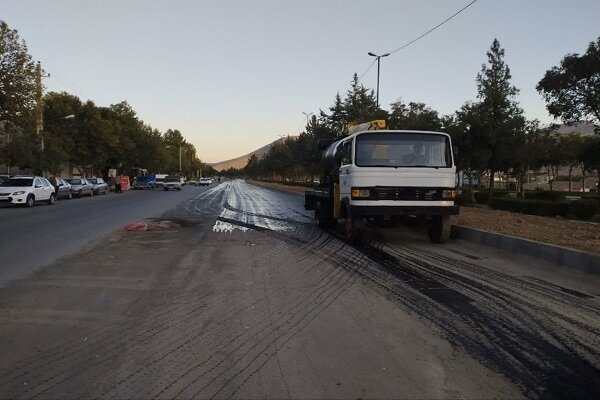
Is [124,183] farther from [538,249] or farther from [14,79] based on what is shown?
[538,249]

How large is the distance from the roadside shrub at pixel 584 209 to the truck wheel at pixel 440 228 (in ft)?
28.2

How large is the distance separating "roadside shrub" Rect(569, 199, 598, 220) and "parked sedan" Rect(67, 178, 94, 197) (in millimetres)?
34774

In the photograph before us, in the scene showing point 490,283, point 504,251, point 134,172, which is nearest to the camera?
point 490,283

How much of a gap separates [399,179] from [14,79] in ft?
87.5

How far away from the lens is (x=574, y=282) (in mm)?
8219

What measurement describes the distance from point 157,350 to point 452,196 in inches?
362

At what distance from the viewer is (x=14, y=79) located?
1193 inches

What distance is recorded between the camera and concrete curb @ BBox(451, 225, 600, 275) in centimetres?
911

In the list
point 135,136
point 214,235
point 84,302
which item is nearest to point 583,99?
point 214,235

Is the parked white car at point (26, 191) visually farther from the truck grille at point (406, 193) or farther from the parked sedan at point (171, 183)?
the parked sedan at point (171, 183)

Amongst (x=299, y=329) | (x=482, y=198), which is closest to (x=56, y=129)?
(x=482, y=198)

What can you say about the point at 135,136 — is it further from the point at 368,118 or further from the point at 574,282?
the point at 574,282

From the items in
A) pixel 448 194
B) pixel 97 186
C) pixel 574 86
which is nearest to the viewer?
pixel 448 194

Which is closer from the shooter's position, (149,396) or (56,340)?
(149,396)
